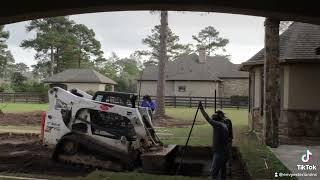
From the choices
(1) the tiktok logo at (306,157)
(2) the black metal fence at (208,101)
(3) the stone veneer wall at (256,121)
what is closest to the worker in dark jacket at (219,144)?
(1) the tiktok logo at (306,157)

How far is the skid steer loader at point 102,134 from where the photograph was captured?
45.1 feet

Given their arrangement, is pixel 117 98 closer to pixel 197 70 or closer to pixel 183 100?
pixel 183 100

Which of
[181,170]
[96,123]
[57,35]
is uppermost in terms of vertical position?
[57,35]

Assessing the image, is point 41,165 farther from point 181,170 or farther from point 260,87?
point 260,87

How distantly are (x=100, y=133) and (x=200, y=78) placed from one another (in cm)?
4732

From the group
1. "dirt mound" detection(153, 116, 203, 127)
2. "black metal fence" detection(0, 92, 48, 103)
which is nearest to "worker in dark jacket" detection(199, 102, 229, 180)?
"dirt mound" detection(153, 116, 203, 127)

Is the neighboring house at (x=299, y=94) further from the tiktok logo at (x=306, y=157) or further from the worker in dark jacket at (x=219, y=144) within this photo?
the worker in dark jacket at (x=219, y=144)

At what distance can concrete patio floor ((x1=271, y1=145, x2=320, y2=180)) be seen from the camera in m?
12.5

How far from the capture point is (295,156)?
49.4 feet

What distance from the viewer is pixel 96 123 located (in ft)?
47.1

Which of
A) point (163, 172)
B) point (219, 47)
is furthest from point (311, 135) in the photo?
point (219, 47)

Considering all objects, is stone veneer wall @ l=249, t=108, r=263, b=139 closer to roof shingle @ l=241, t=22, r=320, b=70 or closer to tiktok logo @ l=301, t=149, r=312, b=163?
roof shingle @ l=241, t=22, r=320, b=70

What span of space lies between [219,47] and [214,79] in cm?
3709

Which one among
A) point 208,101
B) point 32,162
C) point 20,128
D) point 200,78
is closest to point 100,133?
point 32,162
